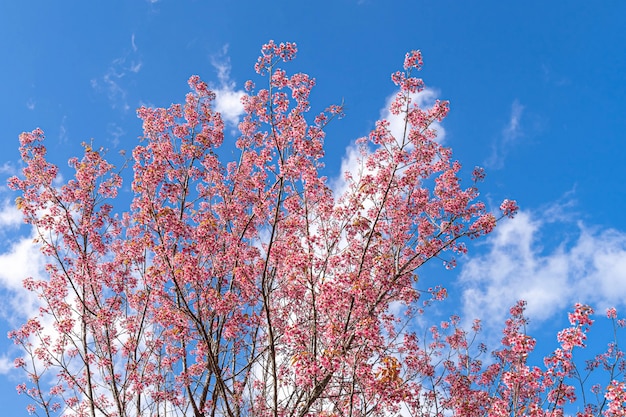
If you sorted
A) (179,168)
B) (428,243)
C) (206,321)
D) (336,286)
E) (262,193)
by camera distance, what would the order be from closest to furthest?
(336,286) → (206,321) → (428,243) → (262,193) → (179,168)

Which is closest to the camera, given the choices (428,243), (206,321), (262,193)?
(206,321)

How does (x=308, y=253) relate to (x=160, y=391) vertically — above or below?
above

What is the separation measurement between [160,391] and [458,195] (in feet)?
23.1

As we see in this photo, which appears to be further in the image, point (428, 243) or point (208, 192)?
point (208, 192)

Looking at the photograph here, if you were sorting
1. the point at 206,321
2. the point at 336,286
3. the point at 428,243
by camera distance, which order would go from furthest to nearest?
the point at 428,243 → the point at 206,321 → the point at 336,286

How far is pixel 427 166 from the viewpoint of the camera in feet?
35.2

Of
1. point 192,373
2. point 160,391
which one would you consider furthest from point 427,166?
point 160,391

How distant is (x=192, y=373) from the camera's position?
10531 millimetres

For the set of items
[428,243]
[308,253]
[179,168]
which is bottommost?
[308,253]

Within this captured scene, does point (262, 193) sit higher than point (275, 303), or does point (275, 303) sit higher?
point (262, 193)

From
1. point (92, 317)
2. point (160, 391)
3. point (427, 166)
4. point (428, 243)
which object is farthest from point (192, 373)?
point (427, 166)

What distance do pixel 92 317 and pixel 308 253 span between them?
4877mm

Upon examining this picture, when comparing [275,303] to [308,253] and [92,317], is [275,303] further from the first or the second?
[92,317]

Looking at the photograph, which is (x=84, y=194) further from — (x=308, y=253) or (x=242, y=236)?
(x=308, y=253)
